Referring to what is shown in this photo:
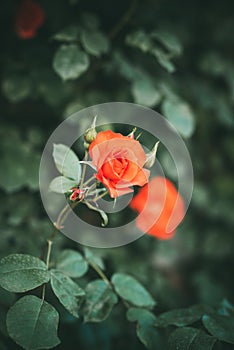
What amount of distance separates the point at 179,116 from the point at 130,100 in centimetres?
27

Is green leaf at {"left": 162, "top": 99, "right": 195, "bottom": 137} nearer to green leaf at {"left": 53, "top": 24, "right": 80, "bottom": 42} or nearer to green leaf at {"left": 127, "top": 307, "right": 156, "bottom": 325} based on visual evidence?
green leaf at {"left": 53, "top": 24, "right": 80, "bottom": 42}

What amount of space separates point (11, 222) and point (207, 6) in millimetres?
1300

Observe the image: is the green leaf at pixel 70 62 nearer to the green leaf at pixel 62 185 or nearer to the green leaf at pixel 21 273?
the green leaf at pixel 62 185

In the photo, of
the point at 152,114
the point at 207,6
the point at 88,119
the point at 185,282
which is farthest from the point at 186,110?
the point at 185,282

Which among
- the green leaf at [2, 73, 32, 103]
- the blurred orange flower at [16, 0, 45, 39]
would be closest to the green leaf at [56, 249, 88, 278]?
the green leaf at [2, 73, 32, 103]

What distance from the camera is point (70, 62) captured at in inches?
56.4

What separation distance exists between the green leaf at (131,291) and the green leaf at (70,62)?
2.11 feet

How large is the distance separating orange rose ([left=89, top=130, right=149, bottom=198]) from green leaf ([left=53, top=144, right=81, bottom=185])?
133 millimetres

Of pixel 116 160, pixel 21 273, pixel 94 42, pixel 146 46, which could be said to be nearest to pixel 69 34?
pixel 94 42

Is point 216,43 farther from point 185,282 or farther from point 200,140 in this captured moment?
point 185,282

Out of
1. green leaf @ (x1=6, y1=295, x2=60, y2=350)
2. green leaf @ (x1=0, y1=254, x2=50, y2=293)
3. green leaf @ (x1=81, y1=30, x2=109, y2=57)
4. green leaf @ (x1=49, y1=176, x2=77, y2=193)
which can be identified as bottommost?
green leaf @ (x1=6, y1=295, x2=60, y2=350)

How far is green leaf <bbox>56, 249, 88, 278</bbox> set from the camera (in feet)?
4.09

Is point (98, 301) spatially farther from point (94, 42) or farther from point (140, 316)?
point (94, 42)

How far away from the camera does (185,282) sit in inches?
94.2
